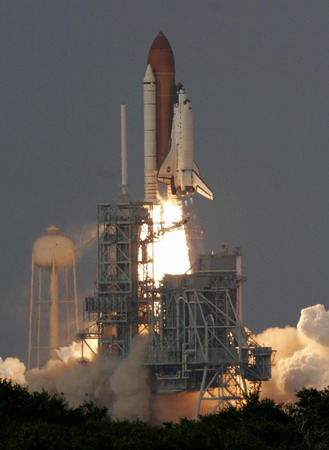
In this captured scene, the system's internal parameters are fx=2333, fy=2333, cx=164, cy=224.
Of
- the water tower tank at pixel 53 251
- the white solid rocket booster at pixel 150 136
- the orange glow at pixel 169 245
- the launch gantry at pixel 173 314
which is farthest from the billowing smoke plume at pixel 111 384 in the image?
the water tower tank at pixel 53 251

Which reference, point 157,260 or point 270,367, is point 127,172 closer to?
point 157,260

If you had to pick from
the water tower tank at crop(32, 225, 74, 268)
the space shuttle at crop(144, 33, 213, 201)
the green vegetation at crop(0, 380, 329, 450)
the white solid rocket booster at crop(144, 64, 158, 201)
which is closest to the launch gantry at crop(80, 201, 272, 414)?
the white solid rocket booster at crop(144, 64, 158, 201)

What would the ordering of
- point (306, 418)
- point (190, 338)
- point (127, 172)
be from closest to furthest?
point (306, 418) < point (190, 338) < point (127, 172)

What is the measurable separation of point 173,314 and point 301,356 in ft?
22.5

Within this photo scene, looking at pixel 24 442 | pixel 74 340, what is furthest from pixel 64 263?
pixel 24 442

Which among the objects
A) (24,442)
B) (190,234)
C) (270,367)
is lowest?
(24,442)

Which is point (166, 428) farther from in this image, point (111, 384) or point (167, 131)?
point (167, 131)

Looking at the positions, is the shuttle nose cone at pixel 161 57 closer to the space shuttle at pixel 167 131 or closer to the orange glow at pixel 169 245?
the space shuttle at pixel 167 131

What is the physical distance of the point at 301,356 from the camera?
105750 mm

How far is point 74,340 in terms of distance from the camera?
114 m

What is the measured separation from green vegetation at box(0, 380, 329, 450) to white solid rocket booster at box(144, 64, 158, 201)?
17.8m

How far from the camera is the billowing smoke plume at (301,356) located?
104375 millimetres

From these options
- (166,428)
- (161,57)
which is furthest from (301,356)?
(166,428)

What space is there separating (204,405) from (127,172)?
503 inches
